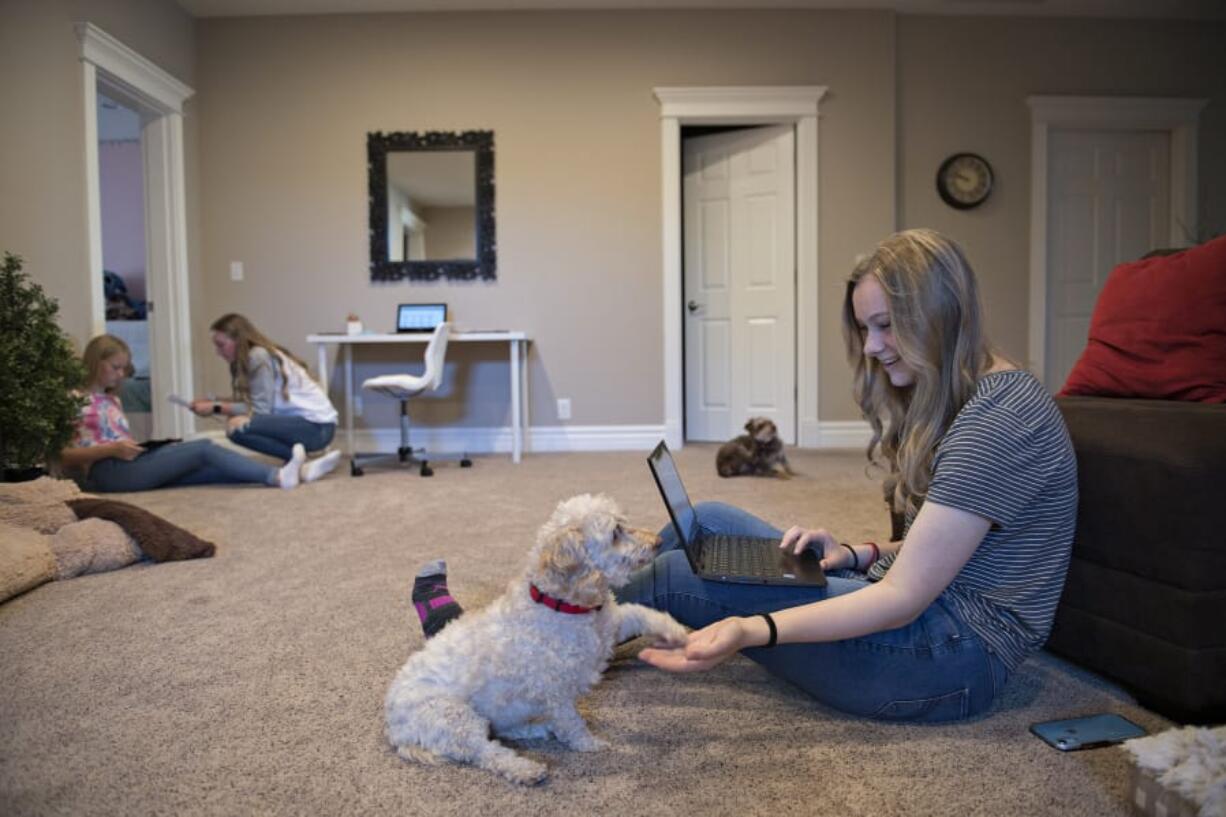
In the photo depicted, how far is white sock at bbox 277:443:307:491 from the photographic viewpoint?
13.7 feet

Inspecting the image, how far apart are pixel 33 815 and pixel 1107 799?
1596 mm

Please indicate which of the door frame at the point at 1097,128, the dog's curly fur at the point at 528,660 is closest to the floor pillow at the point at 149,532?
the dog's curly fur at the point at 528,660

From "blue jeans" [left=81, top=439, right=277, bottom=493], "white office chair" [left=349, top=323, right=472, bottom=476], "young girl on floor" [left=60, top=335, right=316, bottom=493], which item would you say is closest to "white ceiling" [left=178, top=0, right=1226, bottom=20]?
"white office chair" [left=349, top=323, right=472, bottom=476]

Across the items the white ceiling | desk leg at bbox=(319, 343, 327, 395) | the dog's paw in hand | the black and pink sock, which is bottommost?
the black and pink sock

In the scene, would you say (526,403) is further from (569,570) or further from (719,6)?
(569,570)

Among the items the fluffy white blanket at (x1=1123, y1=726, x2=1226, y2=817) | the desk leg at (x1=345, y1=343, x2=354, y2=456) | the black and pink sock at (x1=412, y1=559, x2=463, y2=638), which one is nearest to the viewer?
the fluffy white blanket at (x1=1123, y1=726, x2=1226, y2=817)

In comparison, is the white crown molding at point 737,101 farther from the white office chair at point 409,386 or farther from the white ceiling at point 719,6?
the white office chair at point 409,386

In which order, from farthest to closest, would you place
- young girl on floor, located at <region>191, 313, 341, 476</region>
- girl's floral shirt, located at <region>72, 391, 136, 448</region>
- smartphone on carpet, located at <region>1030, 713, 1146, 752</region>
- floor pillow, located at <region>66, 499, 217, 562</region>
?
young girl on floor, located at <region>191, 313, 341, 476</region> < girl's floral shirt, located at <region>72, 391, 136, 448</region> < floor pillow, located at <region>66, 499, 217, 562</region> < smartphone on carpet, located at <region>1030, 713, 1146, 752</region>

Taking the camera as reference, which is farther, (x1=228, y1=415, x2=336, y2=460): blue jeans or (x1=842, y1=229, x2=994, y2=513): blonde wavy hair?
(x1=228, y1=415, x2=336, y2=460): blue jeans

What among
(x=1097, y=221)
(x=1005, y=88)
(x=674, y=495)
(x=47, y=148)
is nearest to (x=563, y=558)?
(x=674, y=495)

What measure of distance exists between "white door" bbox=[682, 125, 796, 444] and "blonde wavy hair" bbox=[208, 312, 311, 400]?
10.1 feet

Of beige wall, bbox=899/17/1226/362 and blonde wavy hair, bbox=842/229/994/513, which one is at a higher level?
beige wall, bbox=899/17/1226/362

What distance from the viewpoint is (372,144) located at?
5.63m

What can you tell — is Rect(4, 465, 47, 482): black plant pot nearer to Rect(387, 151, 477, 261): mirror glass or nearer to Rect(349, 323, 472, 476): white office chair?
Rect(349, 323, 472, 476): white office chair
